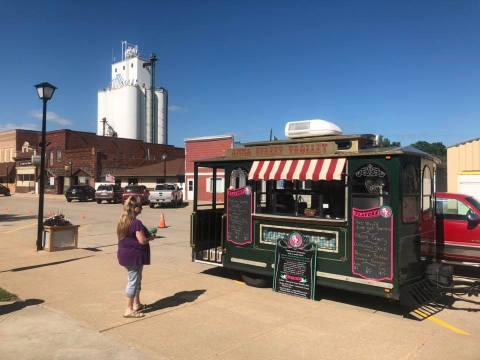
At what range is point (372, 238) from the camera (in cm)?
617

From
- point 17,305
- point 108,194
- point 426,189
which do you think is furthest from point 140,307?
point 108,194

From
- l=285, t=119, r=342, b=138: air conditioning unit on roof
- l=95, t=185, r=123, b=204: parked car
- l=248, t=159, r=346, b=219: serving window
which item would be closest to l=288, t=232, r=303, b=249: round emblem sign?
l=248, t=159, r=346, b=219: serving window

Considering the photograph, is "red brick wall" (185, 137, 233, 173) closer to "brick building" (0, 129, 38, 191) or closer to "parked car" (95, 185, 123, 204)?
"parked car" (95, 185, 123, 204)

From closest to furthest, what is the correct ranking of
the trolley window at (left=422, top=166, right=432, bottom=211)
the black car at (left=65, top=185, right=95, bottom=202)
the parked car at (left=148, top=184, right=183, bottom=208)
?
the trolley window at (left=422, top=166, right=432, bottom=211), the parked car at (left=148, top=184, right=183, bottom=208), the black car at (left=65, top=185, right=95, bottom=202)

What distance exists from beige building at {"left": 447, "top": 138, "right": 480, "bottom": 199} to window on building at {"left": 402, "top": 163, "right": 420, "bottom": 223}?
11.6m

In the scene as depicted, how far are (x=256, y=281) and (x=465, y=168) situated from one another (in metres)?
13.9

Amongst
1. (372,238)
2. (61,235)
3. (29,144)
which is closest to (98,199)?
(61,235)

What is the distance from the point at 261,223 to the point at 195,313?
2.11m

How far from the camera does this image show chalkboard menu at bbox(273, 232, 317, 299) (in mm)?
6852

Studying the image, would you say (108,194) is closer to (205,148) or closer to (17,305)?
(205,148)

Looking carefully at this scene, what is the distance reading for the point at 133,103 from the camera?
2975 inches

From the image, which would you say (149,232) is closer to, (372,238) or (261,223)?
(261,223)

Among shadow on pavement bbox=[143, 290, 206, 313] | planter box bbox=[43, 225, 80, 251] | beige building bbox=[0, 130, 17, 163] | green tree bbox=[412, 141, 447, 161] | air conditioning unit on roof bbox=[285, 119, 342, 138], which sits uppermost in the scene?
green tree bbox=[412, 141, 447, 161]

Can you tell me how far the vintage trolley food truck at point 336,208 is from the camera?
241 inches
